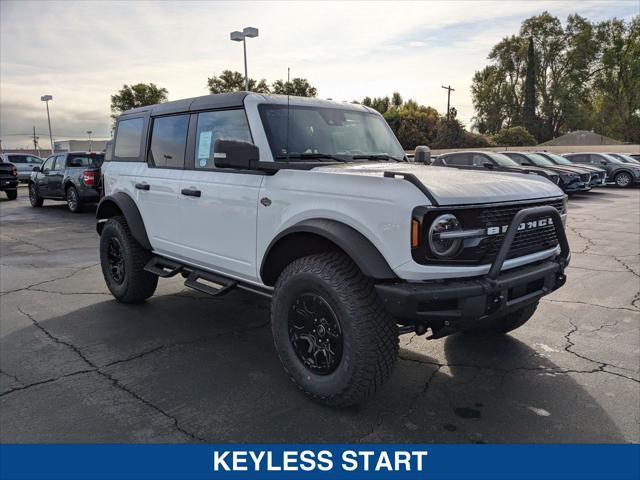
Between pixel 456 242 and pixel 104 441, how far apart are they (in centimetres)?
225

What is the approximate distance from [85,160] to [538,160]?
15033 millimetres

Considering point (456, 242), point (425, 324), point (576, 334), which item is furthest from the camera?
point (576, 334)

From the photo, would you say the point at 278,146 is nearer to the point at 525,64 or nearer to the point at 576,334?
the point at 576,334

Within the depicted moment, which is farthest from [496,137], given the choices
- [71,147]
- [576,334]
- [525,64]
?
[71,147]

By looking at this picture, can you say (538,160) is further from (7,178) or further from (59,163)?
(7,178)

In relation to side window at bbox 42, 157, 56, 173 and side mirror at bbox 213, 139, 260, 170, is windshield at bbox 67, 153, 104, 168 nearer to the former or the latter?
side window at bbox 42, 157, 56, 173

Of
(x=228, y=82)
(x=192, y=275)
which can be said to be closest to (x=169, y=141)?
(x=192, y=275)

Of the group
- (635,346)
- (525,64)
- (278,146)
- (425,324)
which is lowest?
(635,346)

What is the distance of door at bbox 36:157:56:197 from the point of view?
15758 millimetres

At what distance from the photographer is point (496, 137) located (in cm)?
5119

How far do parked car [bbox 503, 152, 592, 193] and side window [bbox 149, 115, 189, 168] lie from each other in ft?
47.9

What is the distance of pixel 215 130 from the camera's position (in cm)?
420

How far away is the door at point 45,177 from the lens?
15758 mm

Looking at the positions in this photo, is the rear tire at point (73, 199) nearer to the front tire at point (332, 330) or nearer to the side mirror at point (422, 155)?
the side mirror at point (422, 155)
